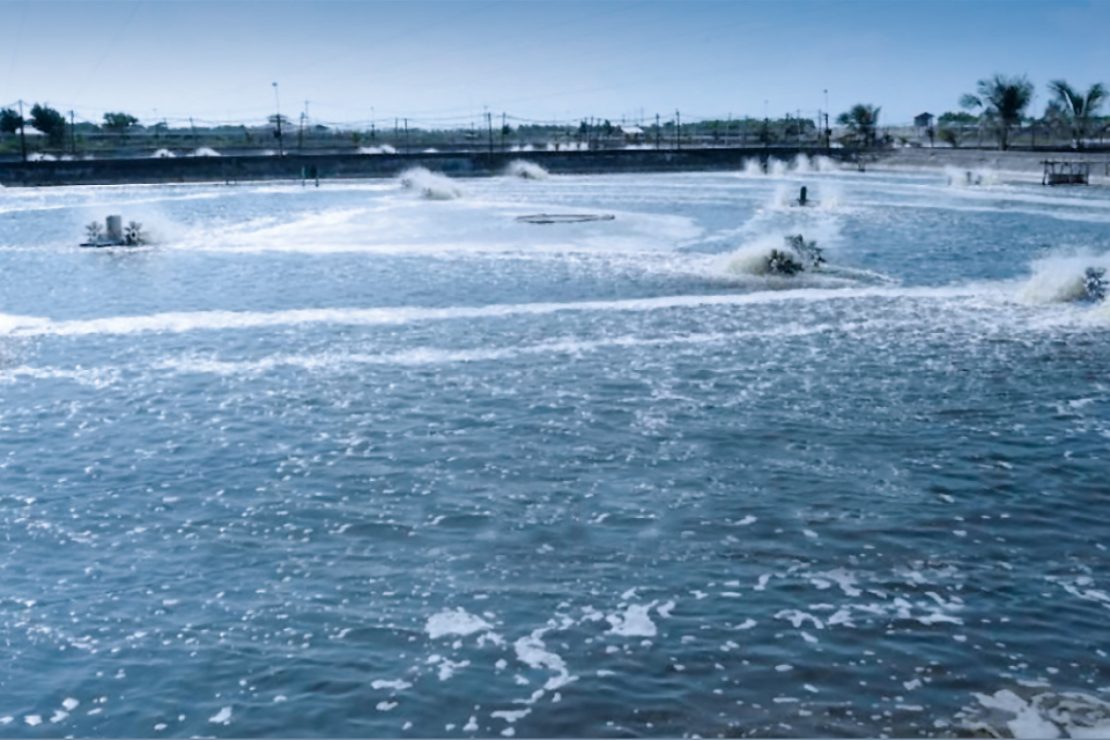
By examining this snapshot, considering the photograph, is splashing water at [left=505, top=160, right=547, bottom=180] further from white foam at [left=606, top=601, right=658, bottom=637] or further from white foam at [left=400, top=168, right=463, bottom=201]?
white foam at [left=606, top=601, right=658, bottom=637]

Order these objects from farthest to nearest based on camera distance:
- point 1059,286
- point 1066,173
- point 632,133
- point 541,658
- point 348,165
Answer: point 632,133
point 348,165
point 1066,173
point 1059,286
point 541,658

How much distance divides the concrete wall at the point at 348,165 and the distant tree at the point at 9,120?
44.5 metres

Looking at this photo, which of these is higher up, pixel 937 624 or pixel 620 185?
pixel 620 185

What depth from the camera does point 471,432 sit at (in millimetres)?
14844

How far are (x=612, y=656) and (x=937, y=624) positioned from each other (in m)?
2.68

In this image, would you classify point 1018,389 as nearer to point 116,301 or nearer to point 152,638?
point 152,638

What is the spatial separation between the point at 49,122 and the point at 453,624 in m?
121

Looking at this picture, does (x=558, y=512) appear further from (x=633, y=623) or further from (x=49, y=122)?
(x=49, y=122)

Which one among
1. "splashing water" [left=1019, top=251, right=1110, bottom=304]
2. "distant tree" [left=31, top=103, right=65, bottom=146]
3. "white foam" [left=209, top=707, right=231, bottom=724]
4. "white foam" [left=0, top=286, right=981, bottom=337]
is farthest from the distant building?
"white foam" [left=209, top=707, right=231, bottom=724]

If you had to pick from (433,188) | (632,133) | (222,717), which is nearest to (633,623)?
(222,717)

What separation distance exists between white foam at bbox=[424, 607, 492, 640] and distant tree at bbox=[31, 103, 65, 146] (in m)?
117

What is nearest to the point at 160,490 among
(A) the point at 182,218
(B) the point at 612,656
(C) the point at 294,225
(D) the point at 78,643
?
(D) the point at 78,643

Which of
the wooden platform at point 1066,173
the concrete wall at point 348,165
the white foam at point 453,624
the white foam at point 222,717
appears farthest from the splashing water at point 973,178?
the white foam at point 222,717

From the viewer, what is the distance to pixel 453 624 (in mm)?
9180
